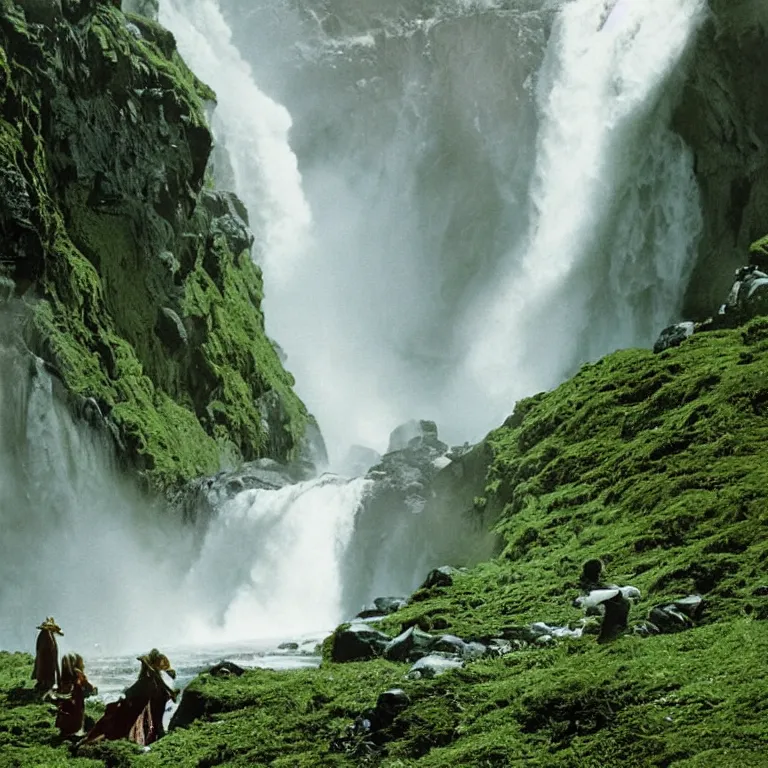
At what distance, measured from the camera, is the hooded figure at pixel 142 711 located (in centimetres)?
1449

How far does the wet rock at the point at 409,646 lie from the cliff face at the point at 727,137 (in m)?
40.6

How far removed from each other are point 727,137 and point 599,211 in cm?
889

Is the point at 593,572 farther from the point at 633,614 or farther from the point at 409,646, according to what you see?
the point at 409,646

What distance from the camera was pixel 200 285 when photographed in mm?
65625

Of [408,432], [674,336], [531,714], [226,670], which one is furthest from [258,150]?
[531,714]

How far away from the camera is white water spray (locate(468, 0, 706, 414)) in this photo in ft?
196

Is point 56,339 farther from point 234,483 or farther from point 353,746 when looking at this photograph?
point 353,746

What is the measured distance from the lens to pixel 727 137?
58.7 metres

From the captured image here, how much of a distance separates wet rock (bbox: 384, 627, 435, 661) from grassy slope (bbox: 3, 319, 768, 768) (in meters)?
0.93

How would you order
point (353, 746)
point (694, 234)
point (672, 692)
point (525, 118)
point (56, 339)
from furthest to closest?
1. point (525, 118)
2. point (694, 234)
3. point (56, 339)
4. point (353, 746)
5. point (672, 692)

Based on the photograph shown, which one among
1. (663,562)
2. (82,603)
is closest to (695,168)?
(82,603)

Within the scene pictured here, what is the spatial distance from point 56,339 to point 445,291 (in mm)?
49846

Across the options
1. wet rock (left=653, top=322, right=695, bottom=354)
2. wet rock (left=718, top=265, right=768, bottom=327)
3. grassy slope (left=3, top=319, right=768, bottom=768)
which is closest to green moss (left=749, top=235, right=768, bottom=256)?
wet rock (left=718, top=265, right=768, bottom=327)

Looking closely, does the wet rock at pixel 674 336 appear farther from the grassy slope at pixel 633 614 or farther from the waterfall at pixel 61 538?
the waterfall at pixel 61 538
